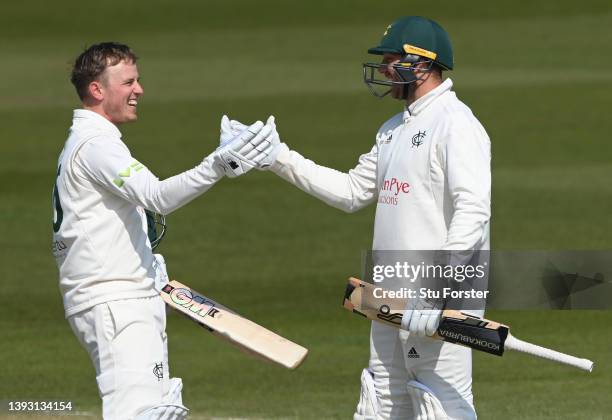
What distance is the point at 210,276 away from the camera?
12.0 metres

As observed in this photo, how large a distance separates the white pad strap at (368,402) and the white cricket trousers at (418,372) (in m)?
0.04

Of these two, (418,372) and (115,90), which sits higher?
(115,90)

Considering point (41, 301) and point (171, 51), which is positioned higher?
point (171, 51)

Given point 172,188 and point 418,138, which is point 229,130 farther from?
point 418,138

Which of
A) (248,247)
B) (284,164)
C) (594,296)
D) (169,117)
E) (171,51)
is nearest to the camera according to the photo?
(284,164)

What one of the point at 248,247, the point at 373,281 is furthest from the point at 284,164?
the point at 248,247

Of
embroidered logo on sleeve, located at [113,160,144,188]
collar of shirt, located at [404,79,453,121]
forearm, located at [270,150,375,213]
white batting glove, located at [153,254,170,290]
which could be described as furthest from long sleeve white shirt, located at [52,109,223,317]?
collar of shirt, located at [404,79,453,121]

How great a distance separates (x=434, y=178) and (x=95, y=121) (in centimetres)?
142

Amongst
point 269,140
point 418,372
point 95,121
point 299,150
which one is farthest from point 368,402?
point 299,150

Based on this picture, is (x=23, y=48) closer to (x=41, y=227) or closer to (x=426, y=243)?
(x=41, y=227)

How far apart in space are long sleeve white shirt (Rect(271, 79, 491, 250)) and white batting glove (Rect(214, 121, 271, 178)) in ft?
2.17

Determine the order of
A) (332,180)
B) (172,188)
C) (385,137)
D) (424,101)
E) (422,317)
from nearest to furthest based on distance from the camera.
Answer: (172,188), (422,317), (424,101), (385,137), (332,180)

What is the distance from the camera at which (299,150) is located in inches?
699

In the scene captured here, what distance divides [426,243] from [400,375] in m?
0.59
